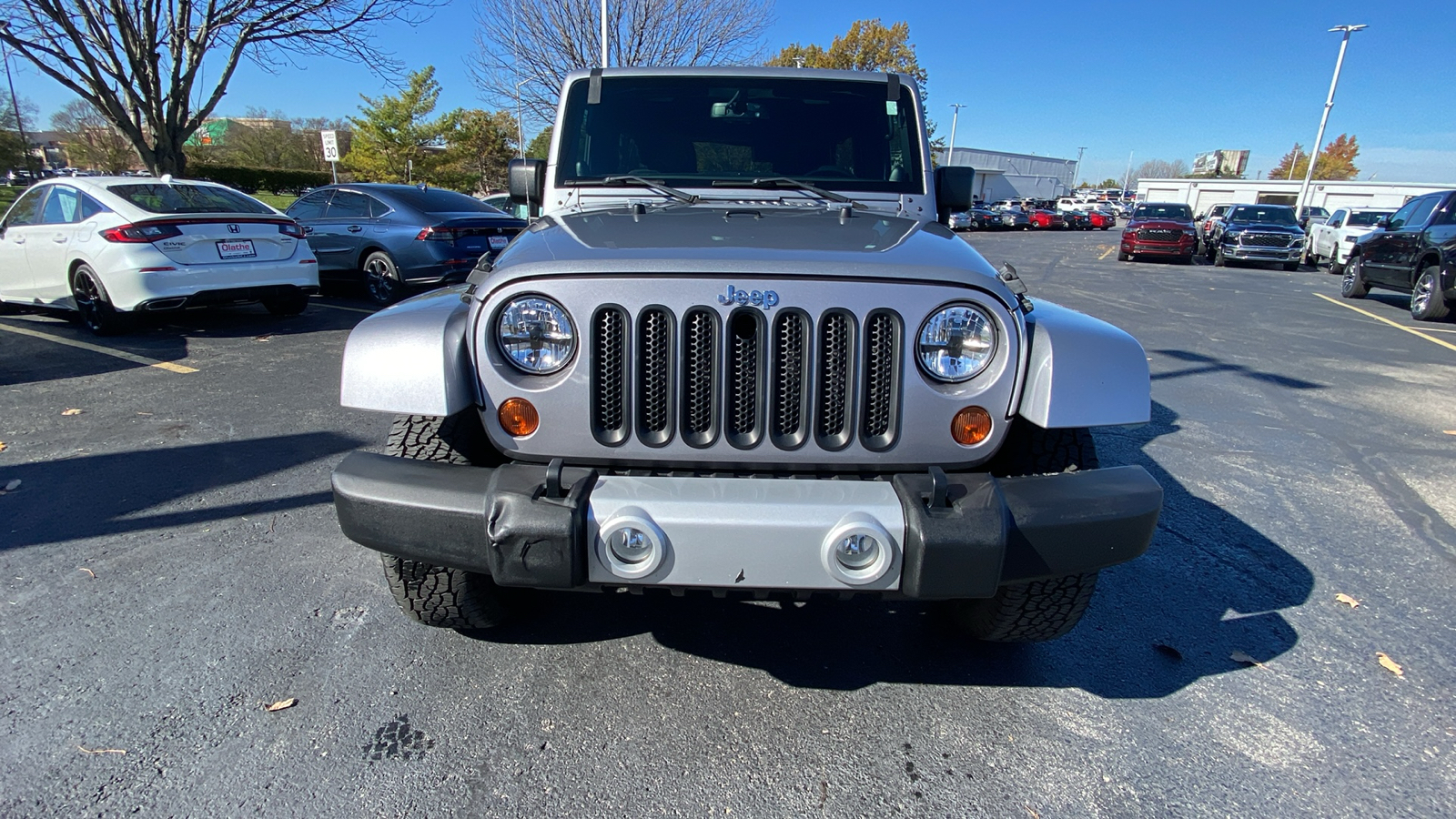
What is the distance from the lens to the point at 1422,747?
2170 mm

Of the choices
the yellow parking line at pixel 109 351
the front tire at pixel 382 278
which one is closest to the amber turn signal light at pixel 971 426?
the yellow parking line at pixel 109 351

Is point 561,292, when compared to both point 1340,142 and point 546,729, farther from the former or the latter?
point 1340,142

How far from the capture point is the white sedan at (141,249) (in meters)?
6.66

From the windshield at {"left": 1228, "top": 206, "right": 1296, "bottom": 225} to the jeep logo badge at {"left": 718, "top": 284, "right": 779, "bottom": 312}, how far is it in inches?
879

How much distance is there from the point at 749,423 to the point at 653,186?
1446mm

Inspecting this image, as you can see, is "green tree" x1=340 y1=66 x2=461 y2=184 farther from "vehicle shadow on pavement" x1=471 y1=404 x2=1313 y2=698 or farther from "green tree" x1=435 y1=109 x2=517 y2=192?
"vehicle shadow on pavement" x1=471 y1=404 x2=1313 y2=698

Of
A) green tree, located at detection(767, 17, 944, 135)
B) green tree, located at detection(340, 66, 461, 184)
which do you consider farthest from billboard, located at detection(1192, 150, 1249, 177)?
green tree, located at detection(340, 66, 461, 184)

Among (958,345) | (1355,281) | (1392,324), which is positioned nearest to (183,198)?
(958,345)

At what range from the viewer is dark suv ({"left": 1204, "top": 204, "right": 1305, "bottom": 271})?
1844 centimetres

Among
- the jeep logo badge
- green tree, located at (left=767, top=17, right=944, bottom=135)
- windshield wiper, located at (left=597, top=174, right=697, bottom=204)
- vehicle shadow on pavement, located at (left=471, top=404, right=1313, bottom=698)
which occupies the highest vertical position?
green tree, located at (left=767, top=17, right=944, bottom=135)

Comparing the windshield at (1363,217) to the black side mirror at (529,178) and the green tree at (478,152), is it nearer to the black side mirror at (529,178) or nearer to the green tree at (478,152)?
the black side mirror at (529,178)

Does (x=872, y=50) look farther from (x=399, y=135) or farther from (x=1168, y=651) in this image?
(x=1168, y=651)

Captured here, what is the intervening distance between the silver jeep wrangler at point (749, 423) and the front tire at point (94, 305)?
6731mm

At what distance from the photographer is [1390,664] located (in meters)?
2.57
